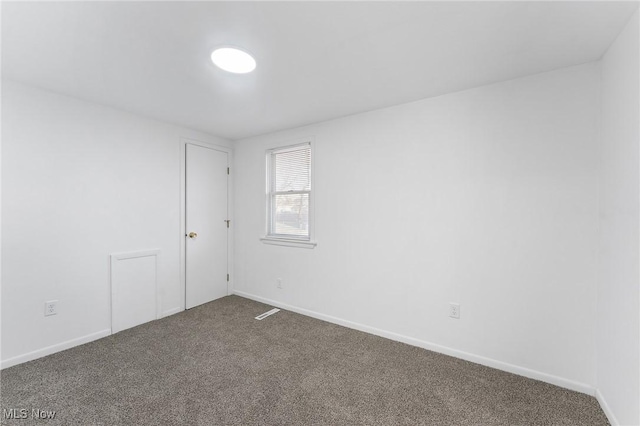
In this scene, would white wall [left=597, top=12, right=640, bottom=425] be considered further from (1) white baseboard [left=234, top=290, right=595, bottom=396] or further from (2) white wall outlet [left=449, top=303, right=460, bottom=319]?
(2) white wall outlet [left=449, top=303, right=460, bottom=319]

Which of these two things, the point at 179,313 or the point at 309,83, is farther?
the point at 179,313

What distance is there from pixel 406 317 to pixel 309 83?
237cm

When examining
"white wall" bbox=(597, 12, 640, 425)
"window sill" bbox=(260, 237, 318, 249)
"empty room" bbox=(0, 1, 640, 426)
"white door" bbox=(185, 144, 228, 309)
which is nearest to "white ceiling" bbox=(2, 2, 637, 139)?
"empty room" bbox=(0, 1, 640, 426)

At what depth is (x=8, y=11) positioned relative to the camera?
1.48 meters

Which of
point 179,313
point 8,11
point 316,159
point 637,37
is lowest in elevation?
point 179,313

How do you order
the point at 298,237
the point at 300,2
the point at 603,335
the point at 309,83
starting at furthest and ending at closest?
the point at 298,237
the point at 309,83
the point at 603,335
the point at 300,2

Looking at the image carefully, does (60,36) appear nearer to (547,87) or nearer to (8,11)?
(8,11)

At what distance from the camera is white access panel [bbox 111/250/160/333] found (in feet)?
9.61

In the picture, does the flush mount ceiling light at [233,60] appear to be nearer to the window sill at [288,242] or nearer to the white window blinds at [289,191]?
the white window blinds at [289,191]

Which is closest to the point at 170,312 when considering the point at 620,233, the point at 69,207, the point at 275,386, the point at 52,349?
the point at 52,349

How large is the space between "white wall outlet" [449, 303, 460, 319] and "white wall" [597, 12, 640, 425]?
2.90 feet

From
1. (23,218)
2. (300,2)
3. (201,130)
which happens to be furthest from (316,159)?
(23,218)

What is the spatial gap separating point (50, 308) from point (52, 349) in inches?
14.6

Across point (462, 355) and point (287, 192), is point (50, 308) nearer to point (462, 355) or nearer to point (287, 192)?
point (287, 192)
